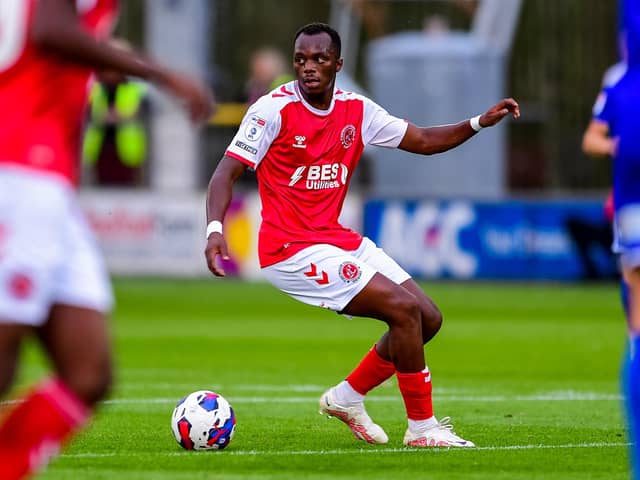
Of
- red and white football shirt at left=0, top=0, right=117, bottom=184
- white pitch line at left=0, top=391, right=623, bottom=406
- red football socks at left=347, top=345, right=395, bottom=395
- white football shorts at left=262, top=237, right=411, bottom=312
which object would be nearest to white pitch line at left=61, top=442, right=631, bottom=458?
red football socks at left=347, top=345, right=395, bottom=395

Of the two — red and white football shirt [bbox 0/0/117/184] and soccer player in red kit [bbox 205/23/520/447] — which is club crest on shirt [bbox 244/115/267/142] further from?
red and white football shirt [bbox 0/0/117/184]

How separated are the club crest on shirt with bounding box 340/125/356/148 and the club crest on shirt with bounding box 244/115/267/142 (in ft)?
1.52

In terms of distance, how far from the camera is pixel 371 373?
8.49 meters

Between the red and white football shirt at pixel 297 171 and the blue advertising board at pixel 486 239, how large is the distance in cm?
1341

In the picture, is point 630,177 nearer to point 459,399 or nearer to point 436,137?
point 436,137

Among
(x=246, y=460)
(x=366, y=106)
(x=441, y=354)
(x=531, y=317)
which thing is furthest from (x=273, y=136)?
(x=531, y=317)

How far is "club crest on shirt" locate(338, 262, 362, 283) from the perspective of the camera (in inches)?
317

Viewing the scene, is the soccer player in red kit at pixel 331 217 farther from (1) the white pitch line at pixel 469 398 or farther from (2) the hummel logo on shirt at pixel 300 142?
(1) the white pitch line at pixel 469 398

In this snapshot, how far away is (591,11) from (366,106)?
18523 millimetres

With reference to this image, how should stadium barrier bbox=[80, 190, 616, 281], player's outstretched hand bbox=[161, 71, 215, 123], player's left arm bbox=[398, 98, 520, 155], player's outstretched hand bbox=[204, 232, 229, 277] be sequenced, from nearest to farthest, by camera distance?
player's outstretched hand bbox=[161, 71, 215, 123], player's outstretched hand bbox=[204, 232, 229, 277], player's left arm bbox=[398, 98, 520, 155], stadium barrier bbox=[80, 190, 616, 281]

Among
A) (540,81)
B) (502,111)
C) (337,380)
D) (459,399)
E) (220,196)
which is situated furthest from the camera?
(540,81)

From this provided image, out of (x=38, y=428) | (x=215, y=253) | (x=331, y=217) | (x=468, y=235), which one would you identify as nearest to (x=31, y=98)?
(x=38, y=428)

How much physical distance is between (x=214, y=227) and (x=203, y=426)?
38.9 inches

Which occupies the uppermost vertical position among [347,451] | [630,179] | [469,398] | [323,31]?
[323,31]
